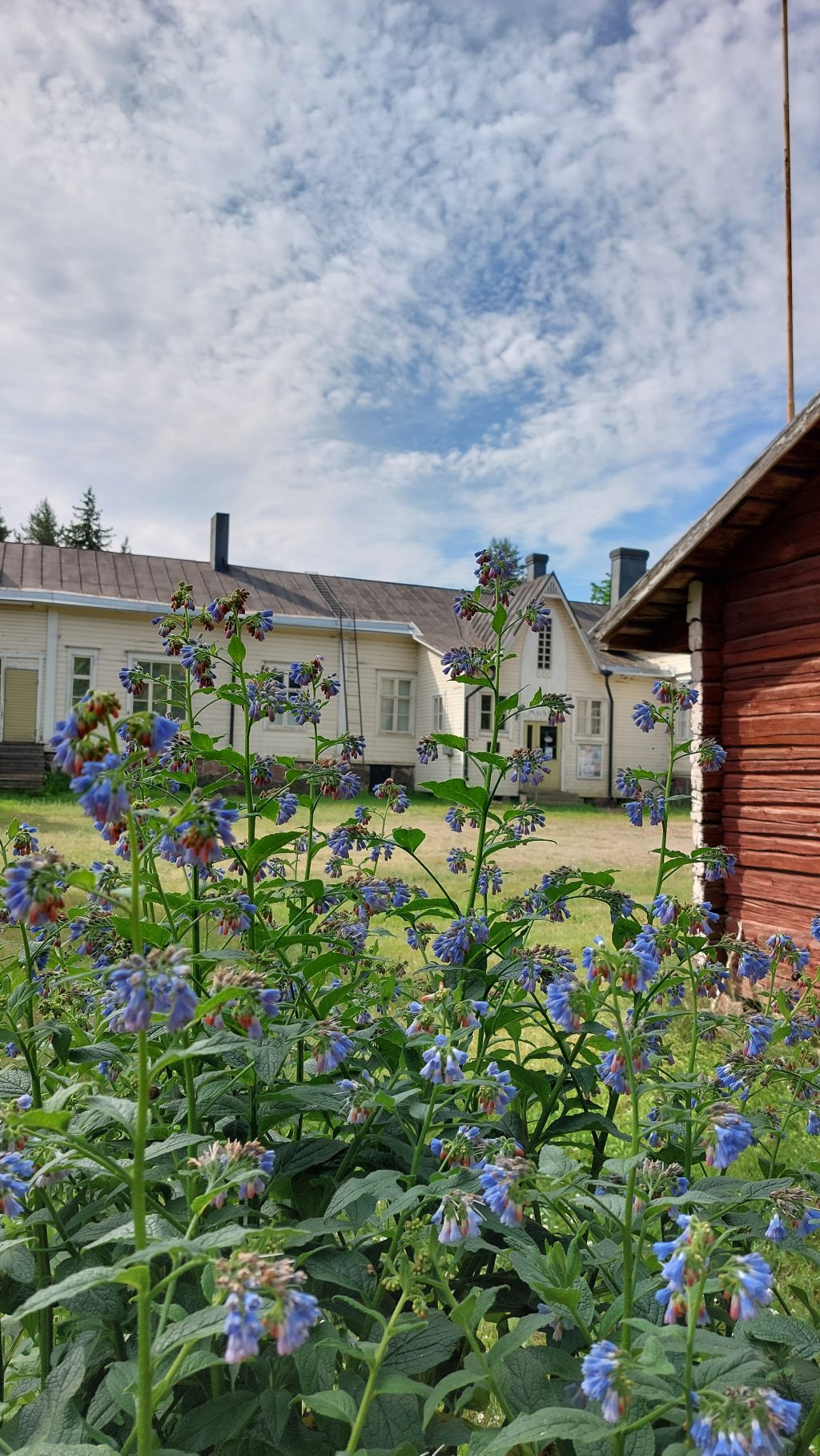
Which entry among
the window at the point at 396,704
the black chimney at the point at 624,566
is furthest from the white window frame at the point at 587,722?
the window at the point at 396,704

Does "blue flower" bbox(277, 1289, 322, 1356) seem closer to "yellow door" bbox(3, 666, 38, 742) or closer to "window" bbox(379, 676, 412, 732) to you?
"yellow door" bbox(3, 666, 38, 742)

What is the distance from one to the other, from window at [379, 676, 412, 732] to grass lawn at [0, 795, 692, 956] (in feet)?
9.38

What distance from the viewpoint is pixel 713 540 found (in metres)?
6.95

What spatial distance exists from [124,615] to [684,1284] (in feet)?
68.8

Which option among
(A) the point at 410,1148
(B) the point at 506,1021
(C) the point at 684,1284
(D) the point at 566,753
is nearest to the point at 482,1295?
(C) the point at 684,1284

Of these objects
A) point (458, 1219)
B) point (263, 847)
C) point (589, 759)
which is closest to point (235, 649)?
point (263, 847)

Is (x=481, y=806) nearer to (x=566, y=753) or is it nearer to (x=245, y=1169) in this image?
(x=245, y=1169)

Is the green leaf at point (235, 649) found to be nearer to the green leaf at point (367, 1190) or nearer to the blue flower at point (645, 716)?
the green leaf at point (367, 1190)

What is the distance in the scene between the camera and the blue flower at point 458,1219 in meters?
1.31

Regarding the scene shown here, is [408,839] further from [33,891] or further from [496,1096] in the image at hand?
[33,891]

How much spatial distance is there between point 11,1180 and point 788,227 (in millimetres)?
8704

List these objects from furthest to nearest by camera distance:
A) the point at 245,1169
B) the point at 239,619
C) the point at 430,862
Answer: the point at 430,862, the point at 239,619, the point at 245,1169

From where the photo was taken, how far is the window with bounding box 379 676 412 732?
909 inches

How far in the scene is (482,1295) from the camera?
1.38 meters
